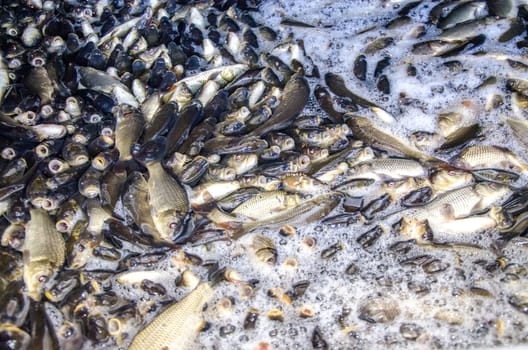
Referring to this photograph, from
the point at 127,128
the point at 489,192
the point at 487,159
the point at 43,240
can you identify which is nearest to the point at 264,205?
the point at 127,128

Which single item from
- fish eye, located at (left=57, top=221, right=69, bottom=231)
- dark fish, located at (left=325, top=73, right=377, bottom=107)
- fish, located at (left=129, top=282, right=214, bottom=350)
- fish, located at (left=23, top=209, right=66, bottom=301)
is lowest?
fish, located at (left=129, top=282, right=214, bottom=350)

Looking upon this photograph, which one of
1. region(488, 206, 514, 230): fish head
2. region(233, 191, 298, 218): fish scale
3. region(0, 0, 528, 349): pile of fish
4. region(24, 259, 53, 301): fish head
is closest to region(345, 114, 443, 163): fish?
region(0, 0, 528, 349): pile of fish

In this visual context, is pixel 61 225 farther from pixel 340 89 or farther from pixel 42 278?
pixel 340 89

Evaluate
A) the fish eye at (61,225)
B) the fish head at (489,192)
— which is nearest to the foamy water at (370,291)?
the fish head at (489,192)

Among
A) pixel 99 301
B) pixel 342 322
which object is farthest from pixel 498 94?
pixel 99 301

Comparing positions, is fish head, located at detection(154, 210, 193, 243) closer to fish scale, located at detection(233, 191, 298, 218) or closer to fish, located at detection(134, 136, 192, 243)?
fish, located at detection(134, 136, 192, 243)

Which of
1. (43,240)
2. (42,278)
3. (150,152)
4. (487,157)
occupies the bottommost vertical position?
(42,278)

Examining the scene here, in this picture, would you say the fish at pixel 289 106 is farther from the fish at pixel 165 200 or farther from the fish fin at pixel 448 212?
the fish fin at pixel 448 212
